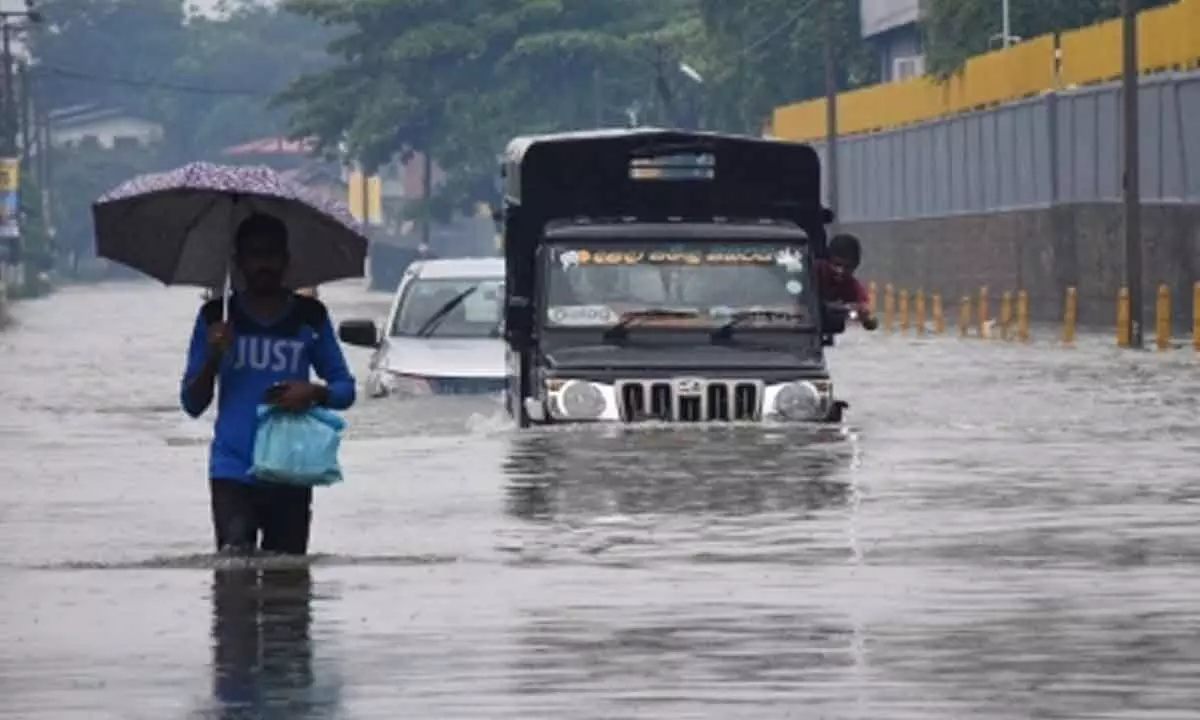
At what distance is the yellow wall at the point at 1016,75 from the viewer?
6006 centimetres

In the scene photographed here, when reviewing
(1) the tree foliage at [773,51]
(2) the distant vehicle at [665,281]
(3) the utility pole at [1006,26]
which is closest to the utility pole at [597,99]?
(1) the tree foliage at [773,51]

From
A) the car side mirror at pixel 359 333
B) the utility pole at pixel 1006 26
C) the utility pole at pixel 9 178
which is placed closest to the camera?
the car side mirror at pixel 359 333

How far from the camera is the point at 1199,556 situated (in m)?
16.6

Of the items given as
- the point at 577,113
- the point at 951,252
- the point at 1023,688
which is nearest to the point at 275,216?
the point at 1023,688

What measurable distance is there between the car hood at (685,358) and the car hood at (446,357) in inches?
217

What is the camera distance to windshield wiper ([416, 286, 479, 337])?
3338 cm

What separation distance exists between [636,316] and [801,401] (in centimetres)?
133

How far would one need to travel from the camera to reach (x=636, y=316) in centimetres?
2628

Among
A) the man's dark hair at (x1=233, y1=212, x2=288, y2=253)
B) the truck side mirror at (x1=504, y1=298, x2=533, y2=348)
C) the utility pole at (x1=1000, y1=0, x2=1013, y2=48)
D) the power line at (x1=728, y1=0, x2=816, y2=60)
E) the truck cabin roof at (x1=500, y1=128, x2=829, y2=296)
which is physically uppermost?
the power line at (x1=728, y1=0, x2=816, y2=60)

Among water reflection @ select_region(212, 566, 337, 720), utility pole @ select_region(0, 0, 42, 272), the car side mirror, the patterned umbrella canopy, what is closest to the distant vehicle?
the car side mirror

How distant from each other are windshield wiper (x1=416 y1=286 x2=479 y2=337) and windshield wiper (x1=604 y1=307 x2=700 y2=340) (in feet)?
23.6

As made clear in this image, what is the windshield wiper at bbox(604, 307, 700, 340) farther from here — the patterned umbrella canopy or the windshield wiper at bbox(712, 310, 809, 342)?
the patterned umbrella canopy

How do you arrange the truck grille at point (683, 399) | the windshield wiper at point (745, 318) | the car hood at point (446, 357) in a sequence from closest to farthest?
the truck grille at point (683, 399) < the windshield wiper at point (745, 318) < the car hood at point (446, 357)

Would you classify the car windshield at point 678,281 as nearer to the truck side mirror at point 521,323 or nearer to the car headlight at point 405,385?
the truck side mirror at point 521,323
